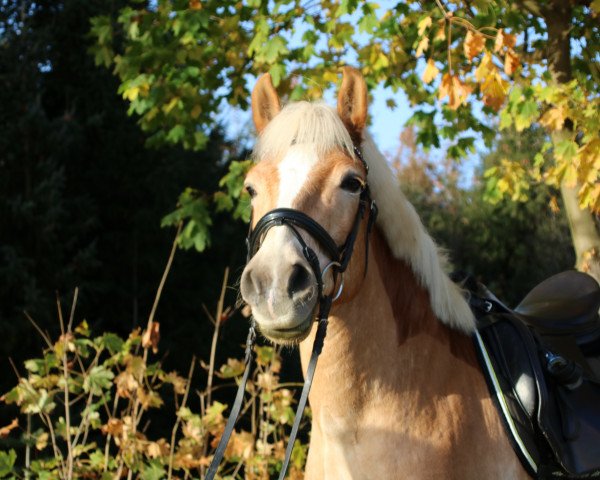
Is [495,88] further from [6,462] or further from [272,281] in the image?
[6,462]

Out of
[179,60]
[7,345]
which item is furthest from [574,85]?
[7,345]

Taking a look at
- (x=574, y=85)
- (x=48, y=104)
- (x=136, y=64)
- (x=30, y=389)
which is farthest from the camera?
(x=48, y=104)

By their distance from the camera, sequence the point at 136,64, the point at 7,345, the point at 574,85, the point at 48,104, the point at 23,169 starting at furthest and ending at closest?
the point at 48,104 < the point at 23,169 < the point at 7,345 < the point at 136,64 < the point at 574,85

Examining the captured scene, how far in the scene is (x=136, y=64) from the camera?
6629 millimetres

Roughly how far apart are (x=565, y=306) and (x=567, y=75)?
3.36 m

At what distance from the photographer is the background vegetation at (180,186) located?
4504 millimetres

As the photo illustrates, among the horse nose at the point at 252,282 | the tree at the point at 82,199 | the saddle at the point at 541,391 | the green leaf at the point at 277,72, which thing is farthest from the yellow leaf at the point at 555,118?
the tree at the point at 82,199

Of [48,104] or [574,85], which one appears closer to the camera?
[574,85]

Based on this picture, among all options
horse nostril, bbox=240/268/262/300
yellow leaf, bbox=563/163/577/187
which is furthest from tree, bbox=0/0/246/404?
horse nostril, bbox=240/268/262/300

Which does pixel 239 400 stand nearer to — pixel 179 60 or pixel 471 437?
pixel 471 437

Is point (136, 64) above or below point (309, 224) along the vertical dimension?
above

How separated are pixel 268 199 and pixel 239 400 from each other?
62 centimetres

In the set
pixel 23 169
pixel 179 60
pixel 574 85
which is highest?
pixel 23 169

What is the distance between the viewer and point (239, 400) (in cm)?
233
